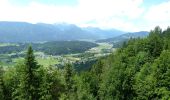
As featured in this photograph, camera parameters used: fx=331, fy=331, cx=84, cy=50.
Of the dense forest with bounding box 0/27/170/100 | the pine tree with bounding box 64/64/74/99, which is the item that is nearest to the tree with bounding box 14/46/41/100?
the dense forest with bounding box 0/27/170/100

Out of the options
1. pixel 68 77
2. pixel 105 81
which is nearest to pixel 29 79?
pixel 105 81

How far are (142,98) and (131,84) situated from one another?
7734 mm

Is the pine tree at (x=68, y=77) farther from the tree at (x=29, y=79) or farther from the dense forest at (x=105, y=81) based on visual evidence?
the tree at (x=29, y=79)

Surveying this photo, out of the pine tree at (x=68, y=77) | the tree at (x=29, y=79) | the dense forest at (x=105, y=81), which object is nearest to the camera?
the tree at (x=29, y=79)

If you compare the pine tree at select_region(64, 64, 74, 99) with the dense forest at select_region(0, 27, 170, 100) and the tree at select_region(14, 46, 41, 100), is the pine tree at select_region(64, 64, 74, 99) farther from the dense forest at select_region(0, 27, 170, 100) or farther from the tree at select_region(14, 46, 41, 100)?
the tree at select_region(14, 46, 41, 100)

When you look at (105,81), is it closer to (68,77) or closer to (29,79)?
(68,77)

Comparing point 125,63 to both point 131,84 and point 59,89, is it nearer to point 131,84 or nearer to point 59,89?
point 131,84

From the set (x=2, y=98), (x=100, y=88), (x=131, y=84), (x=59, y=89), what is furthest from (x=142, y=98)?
(x=2, y=98)

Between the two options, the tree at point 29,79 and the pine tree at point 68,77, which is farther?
the pine tree at point 68,77

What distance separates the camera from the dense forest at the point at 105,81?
1933 inches

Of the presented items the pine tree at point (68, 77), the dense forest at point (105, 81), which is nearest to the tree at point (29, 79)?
the dense forest at point (105, 81)

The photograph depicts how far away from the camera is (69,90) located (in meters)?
95.1

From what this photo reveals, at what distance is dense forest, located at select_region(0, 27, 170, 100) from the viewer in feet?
161

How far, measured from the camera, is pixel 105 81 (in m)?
88.4
